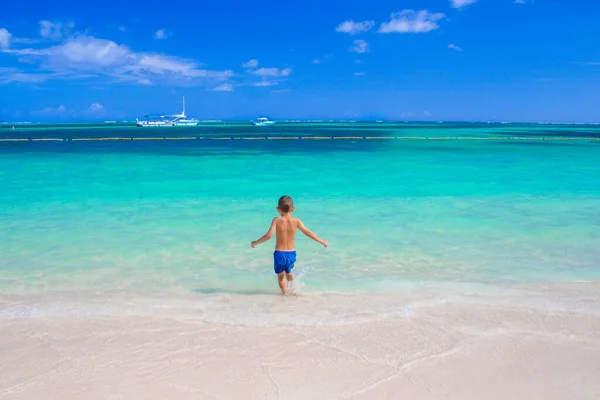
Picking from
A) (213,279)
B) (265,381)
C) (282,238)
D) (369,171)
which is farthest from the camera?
(369,171)

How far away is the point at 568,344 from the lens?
407 centimetres

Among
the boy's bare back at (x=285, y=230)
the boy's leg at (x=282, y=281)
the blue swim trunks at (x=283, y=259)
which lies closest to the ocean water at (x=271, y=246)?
the boy's leg at (x=282, y=281)

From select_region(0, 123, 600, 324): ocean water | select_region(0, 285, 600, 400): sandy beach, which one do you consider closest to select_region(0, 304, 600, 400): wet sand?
select_region(0, 285, 600, 400): sandy beach

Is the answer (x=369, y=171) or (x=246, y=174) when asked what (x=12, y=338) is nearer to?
(x=246, y=174)

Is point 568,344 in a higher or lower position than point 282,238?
lower

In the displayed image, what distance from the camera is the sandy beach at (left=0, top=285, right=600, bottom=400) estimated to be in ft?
11.1

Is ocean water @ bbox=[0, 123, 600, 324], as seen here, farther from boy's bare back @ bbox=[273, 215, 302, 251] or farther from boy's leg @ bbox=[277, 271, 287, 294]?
boy's bare back @ bbox=[273, 215, 302, 251]

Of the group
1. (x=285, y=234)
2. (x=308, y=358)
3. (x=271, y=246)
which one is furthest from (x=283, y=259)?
(x=271, y=246)

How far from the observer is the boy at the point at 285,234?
4992 mm

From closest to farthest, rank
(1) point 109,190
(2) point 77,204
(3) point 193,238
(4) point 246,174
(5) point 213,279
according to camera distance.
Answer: (5) point 213,279
(3) point 193,238
(2) point 77,204
(1) point 109,190
(4) point 246,174

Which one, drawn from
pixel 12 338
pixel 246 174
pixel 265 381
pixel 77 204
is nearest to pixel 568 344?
pixel 265 381

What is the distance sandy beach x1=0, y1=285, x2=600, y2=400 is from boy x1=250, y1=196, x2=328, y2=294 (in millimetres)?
901

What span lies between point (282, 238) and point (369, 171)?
16.0 meters

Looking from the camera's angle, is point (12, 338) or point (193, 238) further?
point (193, 238)
